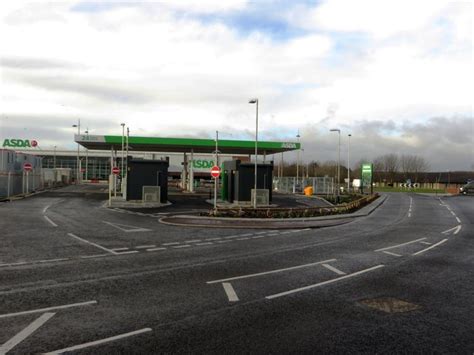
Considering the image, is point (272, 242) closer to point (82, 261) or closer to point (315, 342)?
point (82, 261)

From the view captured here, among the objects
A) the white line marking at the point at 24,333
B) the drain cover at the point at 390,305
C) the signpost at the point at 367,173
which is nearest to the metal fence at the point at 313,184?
the signpost at the point at 367,173

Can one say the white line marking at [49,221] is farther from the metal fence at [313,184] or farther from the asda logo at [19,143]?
the asda logo at [19,143]

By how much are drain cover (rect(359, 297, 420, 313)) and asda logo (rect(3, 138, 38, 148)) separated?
3826 inches

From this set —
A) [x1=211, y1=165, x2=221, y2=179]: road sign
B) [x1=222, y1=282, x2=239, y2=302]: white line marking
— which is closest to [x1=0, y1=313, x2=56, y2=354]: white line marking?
[x1=222, y1=282, x2=239, y2=302]: white line marking

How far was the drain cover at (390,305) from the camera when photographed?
7684mm

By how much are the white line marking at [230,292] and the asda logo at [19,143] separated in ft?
312

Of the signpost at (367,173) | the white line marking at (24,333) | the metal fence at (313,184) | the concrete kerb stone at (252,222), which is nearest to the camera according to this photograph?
the white line marking at (24,333)

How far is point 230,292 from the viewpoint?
8.68 meters

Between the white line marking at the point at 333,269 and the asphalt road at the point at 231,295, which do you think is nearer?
the asphalt road at the point at 231,295

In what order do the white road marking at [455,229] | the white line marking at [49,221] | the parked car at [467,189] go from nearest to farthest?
the white line marking at [49,221] → the white road marking at [455,229] → the parked car at [467,189]

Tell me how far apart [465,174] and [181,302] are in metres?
163

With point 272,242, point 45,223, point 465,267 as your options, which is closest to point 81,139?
point 45,223

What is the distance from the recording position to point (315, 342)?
19.5 feet

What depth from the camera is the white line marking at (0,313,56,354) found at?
5594mm
